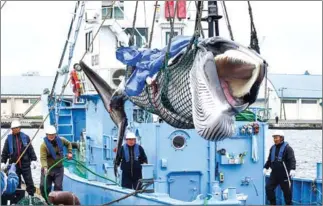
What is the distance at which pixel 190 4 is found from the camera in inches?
667

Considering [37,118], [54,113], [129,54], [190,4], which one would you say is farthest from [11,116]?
[129,54]

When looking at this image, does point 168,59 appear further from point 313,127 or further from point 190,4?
point 313,127

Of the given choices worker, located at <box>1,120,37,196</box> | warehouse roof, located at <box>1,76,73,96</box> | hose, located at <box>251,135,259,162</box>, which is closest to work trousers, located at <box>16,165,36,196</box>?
worker, located at <box>1,120,37,196</box>

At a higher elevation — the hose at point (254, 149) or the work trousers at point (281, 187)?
the hose at point (254, 149)

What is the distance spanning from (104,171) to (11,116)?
31.6 meters

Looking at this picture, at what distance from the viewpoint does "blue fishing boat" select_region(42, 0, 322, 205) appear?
31.1 ft

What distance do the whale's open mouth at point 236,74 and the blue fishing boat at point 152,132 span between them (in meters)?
0.08

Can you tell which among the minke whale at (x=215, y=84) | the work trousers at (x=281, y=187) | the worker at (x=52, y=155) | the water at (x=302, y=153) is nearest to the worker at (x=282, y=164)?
Answer: the work trousers at (x=281, y=187)

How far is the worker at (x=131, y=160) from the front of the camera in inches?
510

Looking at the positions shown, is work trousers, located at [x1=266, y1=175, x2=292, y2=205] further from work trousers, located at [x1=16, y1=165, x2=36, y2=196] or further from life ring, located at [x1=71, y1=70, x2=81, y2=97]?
life ring, located at [x1=71, y1=70, x2=81, y2=97]

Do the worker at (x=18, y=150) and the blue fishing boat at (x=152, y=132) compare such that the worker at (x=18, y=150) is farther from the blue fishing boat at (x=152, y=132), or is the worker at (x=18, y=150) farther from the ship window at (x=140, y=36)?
the ship window at (x=140, y=36)

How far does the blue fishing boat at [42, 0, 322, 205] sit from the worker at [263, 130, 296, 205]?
62 centimetres

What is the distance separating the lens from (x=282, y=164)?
13375 millimetres

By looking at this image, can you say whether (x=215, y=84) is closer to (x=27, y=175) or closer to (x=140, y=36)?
(x=27, y=175)
